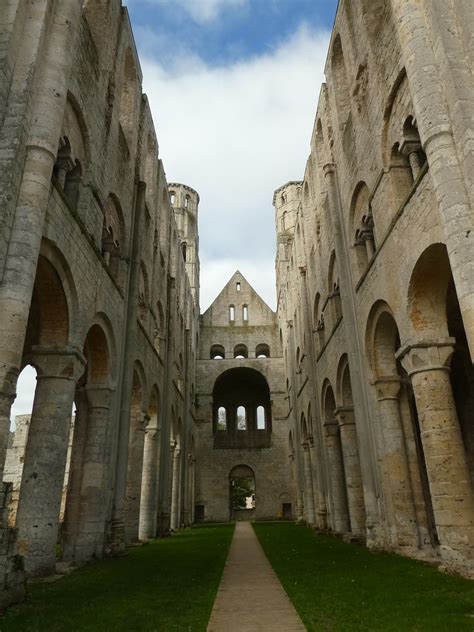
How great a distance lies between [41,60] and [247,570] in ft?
35.8

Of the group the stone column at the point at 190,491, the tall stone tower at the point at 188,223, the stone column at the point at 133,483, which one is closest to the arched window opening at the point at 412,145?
the stone column at the point at 133,483

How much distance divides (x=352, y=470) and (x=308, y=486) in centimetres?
1006

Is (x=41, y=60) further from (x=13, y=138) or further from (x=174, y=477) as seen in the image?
(x=174, y=477)

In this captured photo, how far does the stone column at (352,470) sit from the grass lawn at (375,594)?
4.15 meters

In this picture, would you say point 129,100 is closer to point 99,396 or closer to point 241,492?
point 99,396

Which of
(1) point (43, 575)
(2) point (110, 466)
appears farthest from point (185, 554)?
(1) point (43, 575)

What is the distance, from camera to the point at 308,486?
25.6m

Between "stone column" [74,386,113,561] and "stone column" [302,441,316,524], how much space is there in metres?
15.1

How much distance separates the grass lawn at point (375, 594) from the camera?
5512 mm

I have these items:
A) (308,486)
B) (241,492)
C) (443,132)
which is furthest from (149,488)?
(241,492)

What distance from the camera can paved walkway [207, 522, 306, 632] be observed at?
18.4 feet

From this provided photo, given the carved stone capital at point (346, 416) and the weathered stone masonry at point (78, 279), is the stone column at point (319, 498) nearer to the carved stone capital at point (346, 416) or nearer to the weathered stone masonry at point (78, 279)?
the carved stone capital at point (346, 416)

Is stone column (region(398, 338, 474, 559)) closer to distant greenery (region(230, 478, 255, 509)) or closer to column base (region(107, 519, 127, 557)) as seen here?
column base (region(107, 519, 127, 557))

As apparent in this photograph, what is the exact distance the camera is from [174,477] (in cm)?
2698
